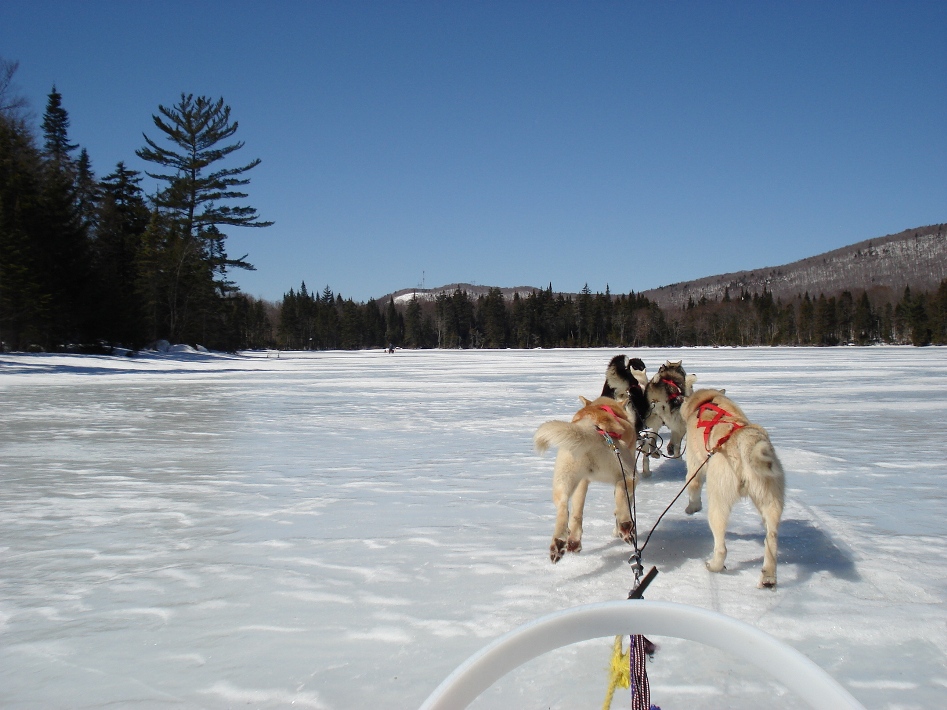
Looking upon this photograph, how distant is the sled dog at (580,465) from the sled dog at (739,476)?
0.54m

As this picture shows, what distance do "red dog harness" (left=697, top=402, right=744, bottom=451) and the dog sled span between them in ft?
8.04

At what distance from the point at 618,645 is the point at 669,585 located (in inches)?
67.1

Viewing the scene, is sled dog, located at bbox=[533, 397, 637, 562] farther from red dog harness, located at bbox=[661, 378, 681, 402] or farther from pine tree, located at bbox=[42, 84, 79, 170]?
pine tree, located at bbox=[42, 84, 79, 170]

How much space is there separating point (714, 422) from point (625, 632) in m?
2.80

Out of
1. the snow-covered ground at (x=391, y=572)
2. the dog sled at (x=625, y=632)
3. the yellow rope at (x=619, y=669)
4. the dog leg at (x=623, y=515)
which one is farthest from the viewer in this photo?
the dog leg at (x=623, y=515)

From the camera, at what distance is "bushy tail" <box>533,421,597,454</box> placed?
3428mm

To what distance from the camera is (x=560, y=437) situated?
11.2 ft

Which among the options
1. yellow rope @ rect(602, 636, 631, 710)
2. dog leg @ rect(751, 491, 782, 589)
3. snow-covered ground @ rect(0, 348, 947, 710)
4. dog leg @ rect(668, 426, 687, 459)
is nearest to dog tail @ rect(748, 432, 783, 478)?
dog leg @ rect(751, 491, 782, 589)

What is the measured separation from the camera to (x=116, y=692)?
2240mm

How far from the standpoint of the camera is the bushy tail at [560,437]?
11.2ft

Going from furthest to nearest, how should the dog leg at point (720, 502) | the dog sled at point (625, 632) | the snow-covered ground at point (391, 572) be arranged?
the dog leg at point (720, 502), the snow-covered ground at point (391, 572), the dog sled at point (625, 632)

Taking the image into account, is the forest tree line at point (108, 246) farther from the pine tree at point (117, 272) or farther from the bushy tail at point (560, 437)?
the bushy tail at point (560, 437)

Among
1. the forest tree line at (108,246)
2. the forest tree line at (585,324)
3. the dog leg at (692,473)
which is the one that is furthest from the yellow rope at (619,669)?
the forest tree line at (585,324)

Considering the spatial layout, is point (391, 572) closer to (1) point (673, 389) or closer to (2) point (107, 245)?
(1) point (673, 389)
